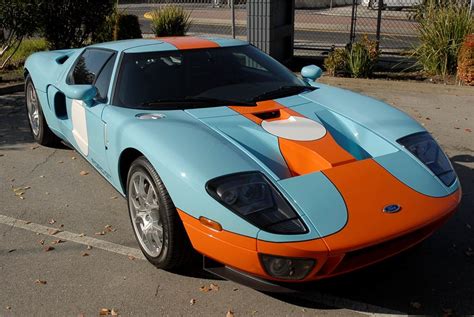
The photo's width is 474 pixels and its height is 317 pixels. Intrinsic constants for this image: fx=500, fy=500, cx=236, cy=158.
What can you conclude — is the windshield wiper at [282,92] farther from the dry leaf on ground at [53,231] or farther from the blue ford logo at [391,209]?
the dry leaf on ground at [53,231]

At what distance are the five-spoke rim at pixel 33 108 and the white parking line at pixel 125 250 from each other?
1.79m


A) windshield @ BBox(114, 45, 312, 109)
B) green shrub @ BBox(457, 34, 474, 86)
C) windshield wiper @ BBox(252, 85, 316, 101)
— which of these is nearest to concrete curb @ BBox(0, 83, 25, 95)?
windshield @ BBox(114, 45, 312, 109)

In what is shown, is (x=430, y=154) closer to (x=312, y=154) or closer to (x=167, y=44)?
(x=312, y=154)

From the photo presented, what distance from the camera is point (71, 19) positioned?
373 inches

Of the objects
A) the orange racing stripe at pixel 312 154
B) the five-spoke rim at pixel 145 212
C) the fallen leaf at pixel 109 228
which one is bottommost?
the fallen leaf at pixel 109 228

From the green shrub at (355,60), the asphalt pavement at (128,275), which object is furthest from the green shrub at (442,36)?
the asphalt pavement at (128,275)

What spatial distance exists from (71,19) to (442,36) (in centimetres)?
677

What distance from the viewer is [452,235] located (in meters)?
3.51

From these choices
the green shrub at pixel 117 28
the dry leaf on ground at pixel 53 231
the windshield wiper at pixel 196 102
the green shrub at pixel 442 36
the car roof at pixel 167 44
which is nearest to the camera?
the windshield wiper at pixel 196 102

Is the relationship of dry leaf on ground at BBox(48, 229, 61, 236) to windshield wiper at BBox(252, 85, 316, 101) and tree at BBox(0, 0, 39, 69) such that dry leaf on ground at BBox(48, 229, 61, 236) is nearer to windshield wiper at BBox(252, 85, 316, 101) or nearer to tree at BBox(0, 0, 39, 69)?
windshield wiper at BBox(252, 85, 316, 101)

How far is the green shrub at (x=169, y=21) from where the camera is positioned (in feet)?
37.8

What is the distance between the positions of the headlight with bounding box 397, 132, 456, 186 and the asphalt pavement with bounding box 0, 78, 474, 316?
0.53 metres

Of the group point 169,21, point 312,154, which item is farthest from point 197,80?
point 169,21

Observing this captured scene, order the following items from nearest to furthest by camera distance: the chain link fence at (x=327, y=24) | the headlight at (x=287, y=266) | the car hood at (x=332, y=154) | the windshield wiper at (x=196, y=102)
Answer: the headlight at (x=287, y=266) < the car hood at (x=332, y=154) < the windshield wiper at (x=196, y=102) < the chain link fence at (x=327, y=24)
